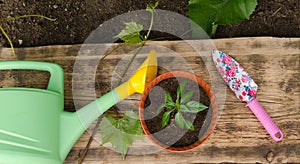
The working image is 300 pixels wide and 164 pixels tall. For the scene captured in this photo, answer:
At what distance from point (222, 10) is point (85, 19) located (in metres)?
0.38

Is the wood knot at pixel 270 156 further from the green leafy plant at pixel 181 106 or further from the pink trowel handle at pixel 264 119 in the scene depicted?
the green leafy plant at pixel 181 106

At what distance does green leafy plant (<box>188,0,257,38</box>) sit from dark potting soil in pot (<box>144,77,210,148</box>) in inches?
6.1

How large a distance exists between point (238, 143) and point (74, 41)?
49cm

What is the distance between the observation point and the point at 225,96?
1085 mm

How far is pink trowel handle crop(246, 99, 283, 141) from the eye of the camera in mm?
1051

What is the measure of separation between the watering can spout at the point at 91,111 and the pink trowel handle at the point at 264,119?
0.82 ft

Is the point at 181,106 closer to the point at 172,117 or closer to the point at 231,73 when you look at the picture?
the point at 172,117

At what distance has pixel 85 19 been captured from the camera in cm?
120

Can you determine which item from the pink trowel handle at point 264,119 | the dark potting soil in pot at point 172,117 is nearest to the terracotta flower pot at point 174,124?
the dark potting soil in pot at point 172,117

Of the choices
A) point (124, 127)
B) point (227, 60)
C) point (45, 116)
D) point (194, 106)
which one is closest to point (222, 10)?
point (227, 60)

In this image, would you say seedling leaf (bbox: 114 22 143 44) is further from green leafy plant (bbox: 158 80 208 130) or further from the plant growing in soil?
green leafy plant (bbox: 158 80 208 130)

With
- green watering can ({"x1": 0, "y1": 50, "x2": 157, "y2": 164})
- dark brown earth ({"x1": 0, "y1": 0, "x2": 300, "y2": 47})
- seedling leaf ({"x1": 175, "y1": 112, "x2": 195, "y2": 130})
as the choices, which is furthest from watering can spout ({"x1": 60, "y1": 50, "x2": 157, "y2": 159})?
dark brown earth ({"x1": 0, "y1": 0, "x2": 300, "y2": 47})

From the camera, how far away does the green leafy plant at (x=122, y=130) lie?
1.02 meters

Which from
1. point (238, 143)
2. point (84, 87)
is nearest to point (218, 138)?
point (238, 143)
